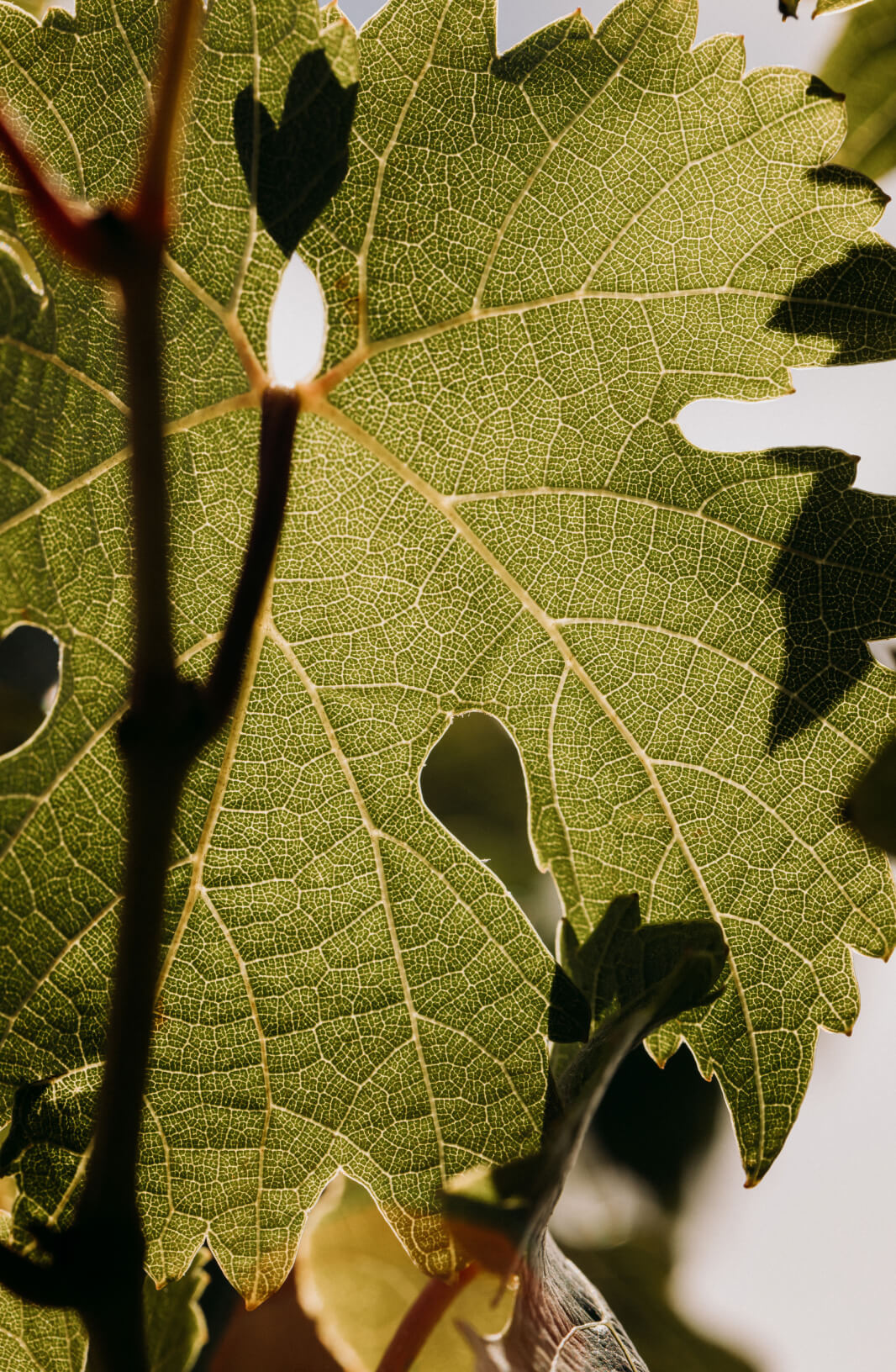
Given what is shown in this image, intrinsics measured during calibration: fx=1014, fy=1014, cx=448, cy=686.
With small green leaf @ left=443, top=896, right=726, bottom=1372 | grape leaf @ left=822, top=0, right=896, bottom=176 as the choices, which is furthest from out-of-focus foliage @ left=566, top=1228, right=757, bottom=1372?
grape leaf @ left=822, top=0, right=896, bottom=176

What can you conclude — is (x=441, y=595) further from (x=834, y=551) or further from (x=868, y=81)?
(x=868, y=81)

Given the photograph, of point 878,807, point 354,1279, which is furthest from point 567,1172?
point 354,1279

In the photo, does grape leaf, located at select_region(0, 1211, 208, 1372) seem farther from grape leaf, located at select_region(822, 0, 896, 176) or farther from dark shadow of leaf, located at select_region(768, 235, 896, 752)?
grape leaf, located at select_region(822, 0, 896, 176)

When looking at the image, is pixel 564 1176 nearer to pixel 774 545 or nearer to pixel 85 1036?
pixel 85 1036

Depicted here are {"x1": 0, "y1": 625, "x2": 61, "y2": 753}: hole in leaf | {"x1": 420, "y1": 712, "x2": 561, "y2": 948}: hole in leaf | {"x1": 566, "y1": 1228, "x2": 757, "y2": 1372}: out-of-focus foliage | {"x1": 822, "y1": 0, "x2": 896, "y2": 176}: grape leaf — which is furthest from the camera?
{"x1": 566, "y1": 1228, "x2": 757, "y2": 1372}: out-of-focus foliage

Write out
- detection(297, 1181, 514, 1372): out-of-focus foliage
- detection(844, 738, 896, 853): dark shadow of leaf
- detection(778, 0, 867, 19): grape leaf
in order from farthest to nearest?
detection(297, 1181, 514, 1372): out-of-focus foliage < detection(778, 0, 867, 19): grape leaf < detection(844, 738, 896, 853): dark shadow of leaf
